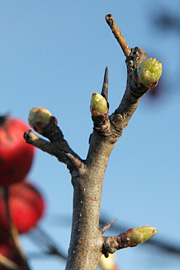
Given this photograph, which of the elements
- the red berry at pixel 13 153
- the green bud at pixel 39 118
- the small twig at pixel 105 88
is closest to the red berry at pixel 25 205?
the red berry at pixel 13 153

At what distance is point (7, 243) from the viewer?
241 centimetres

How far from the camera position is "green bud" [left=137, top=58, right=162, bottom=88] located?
2.68ft

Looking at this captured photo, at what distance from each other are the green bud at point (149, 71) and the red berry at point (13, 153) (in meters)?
1.73

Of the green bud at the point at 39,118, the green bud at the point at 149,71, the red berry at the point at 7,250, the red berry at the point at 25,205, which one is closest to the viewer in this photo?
the green bud at the point at 149,71

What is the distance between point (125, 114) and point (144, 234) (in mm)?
223

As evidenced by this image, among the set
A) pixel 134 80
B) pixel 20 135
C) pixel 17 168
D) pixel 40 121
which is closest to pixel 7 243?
pixel 17 168

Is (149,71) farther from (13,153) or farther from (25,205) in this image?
(25,205)

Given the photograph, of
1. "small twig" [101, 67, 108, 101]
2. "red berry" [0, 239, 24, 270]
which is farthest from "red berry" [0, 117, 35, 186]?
"small twig" [101, 67, 108, 101]

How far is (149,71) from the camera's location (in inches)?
32.3

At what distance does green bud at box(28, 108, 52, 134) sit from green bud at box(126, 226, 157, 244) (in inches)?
10.8

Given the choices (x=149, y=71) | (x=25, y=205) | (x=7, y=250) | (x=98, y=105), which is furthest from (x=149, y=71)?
(x=25, y=205)

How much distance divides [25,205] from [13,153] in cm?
58

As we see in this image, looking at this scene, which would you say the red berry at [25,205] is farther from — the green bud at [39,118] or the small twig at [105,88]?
the small twig at [105,88]

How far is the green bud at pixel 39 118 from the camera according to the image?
97 cm
